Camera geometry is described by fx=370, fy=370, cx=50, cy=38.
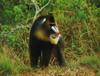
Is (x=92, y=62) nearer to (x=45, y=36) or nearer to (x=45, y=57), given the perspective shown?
(x=45, y=57)

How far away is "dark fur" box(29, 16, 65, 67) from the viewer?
571 cm

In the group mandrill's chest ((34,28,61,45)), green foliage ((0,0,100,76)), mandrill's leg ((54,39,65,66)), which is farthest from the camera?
green foliage ((0,0,100,76))

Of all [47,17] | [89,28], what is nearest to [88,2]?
[89,28]

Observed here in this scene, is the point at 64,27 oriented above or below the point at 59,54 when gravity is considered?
above

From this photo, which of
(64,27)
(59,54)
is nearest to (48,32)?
(59,54)

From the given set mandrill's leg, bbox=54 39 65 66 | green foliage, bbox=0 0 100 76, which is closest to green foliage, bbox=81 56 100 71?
green foliage, bbox=0 0 100 76

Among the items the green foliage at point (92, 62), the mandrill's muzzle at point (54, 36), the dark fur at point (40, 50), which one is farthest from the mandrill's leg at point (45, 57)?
the green foliage at point (92, 62)

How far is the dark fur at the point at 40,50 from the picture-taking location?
225 inches

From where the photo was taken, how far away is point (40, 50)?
579 cm

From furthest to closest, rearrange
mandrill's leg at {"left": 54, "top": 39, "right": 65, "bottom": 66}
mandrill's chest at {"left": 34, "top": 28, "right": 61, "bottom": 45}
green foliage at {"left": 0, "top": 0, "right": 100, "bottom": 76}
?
1. green foliage at {"left": 0, "top": 0, "right": 100, "bottom": 76}
2. mandrill's leg at {"left": 54, "top": 39, "right": 65, "bottom": 66}
3. mandrill's chest at {"left": 34, "top": 28, "right": 61, "bottom": 45}

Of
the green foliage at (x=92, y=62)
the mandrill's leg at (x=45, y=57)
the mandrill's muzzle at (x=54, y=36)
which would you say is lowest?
the green foliage at (x=92, y=62)

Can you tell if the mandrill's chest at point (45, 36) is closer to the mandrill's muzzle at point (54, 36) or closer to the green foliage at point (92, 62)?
the mandrill's muzzle at point (54, 36)

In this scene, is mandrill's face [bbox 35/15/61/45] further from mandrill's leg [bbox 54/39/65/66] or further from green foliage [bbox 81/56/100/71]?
green foliage [bbox 81/56/100/71]

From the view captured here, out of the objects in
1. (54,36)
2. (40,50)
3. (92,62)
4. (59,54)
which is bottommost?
(92,62)
